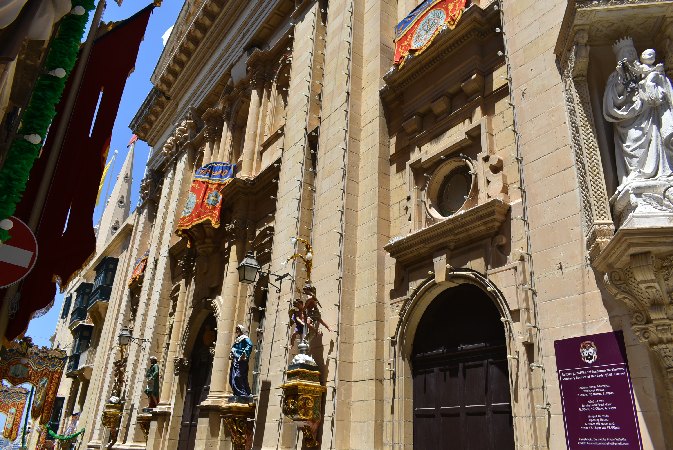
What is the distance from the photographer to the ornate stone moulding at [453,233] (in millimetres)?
8820

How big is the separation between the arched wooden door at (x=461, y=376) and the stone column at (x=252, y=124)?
9.99 m

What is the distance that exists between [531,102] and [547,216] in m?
2.10

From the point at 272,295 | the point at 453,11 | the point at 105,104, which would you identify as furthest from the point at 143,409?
the point at 453,11

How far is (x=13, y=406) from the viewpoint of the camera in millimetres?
54719

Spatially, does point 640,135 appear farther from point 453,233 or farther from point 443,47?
point 443,47

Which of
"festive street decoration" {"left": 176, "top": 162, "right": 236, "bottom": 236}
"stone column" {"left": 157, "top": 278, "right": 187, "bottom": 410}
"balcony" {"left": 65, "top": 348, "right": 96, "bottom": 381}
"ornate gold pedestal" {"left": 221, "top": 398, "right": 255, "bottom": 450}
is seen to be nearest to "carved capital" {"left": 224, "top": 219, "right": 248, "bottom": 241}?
"festive street decoration" {"left": 176, "top": 162, "right": 236, "bottom": 236}

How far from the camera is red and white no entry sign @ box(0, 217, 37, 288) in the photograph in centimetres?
629

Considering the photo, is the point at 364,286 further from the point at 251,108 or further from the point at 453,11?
the point at 251,108

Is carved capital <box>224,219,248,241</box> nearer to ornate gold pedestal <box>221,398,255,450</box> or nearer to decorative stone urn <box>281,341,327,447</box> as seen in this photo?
ornate gold pedestal <box>221,398,255,450</box>

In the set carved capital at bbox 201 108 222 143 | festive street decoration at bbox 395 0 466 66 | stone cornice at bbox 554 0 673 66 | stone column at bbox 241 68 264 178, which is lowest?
stone cornice at bbox 554 0 673 66

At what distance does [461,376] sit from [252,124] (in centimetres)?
1273

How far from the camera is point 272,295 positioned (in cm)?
1345

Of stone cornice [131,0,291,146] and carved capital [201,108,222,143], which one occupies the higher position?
stone cornice [131,0,291,146]

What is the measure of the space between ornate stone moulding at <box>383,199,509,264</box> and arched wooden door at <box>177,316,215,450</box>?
32.6ft
